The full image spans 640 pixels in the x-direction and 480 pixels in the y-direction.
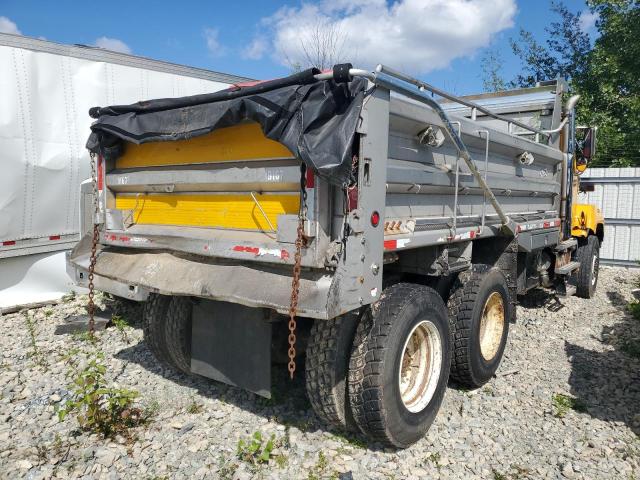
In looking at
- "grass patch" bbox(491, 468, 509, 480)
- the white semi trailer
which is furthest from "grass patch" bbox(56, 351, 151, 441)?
the white semi trailer

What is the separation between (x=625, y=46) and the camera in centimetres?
1464

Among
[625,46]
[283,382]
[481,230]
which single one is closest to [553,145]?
[481,230]

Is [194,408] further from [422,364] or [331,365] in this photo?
[422,364]

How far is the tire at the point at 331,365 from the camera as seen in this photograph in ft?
9.71

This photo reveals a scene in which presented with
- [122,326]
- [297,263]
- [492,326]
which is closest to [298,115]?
[297,263]

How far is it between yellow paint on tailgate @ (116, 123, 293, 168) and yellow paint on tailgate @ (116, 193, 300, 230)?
0.24m

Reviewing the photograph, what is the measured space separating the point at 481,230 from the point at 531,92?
3218mm

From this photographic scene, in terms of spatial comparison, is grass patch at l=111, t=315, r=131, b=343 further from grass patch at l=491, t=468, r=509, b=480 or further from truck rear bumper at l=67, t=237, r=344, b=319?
grass patch at l=491, t=468, r=509, b=480

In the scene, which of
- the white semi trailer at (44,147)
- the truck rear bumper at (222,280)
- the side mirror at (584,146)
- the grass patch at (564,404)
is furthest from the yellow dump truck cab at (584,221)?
the white semi trailer at (44,147)

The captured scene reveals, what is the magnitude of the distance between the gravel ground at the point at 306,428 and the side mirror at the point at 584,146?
2735 millimetres

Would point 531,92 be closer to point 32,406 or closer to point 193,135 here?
point 193,135

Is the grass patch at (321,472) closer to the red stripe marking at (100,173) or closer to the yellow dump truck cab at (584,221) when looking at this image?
Result: the red stripe marking at (100,173)

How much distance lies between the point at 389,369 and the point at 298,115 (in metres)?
1.56

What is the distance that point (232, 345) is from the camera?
131 inches
